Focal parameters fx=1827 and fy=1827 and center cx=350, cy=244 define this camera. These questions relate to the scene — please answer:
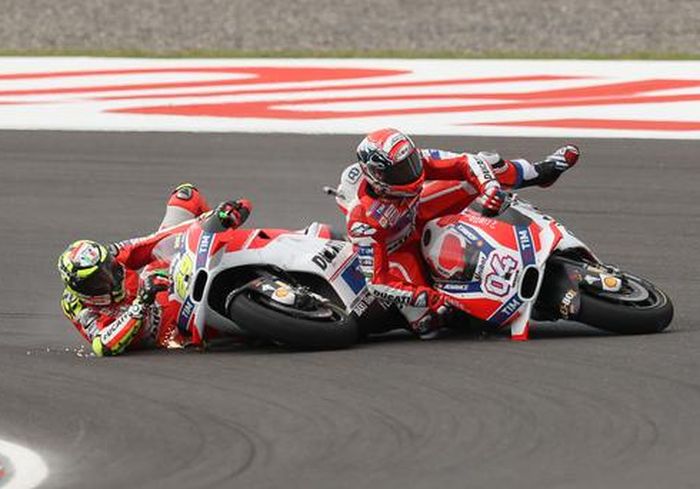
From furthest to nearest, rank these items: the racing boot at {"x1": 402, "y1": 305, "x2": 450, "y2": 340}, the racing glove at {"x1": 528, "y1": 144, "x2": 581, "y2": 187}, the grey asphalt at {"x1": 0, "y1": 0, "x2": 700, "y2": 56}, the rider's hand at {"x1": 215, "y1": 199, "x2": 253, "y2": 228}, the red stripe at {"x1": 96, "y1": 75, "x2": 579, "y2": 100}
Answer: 1. the grey asphalt at {"x1": 0, "y1": 0, "x2": 700, "y2": 56}
2. the red stripe at {"x1": 96, "y1": 75, "x2": 579, "y2": 100}
3. the racing glove at {"x1": 528, "y1": 144, "x2": 581, "y2": 187}
4. the rider's hand at {"x1": 215, "y1": 199, "x2": 253, "y2": 228}
5. the racing boot at {"x1": 402, "y1": 305, "x2": 450, "y2": 340}

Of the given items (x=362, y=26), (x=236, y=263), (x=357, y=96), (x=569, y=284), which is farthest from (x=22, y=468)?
(x=362, y=26)

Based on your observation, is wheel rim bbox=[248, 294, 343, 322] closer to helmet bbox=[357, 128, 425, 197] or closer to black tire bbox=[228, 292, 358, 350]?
black tire bbox=[228, 292, 358, 350]

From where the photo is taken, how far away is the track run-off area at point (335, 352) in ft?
24.9

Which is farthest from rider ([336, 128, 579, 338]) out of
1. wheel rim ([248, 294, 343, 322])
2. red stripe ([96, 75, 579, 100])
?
red stripe ([96, 75, 579, 100])

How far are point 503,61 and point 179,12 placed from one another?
16.9 ft

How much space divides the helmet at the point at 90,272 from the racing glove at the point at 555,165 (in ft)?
8.23

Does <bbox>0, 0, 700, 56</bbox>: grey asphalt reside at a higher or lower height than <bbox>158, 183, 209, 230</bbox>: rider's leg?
higher

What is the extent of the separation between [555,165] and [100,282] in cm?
270

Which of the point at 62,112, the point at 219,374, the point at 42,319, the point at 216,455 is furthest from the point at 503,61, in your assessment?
the point at 216,455

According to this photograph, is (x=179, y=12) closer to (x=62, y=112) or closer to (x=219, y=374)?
(x=62, y=112)

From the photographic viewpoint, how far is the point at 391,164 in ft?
32.2

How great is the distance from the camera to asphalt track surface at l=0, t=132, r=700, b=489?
7.37m

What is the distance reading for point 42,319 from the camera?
452 inches

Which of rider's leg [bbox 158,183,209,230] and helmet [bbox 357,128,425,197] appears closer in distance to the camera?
helmet [bbox 357,128,425,197]
